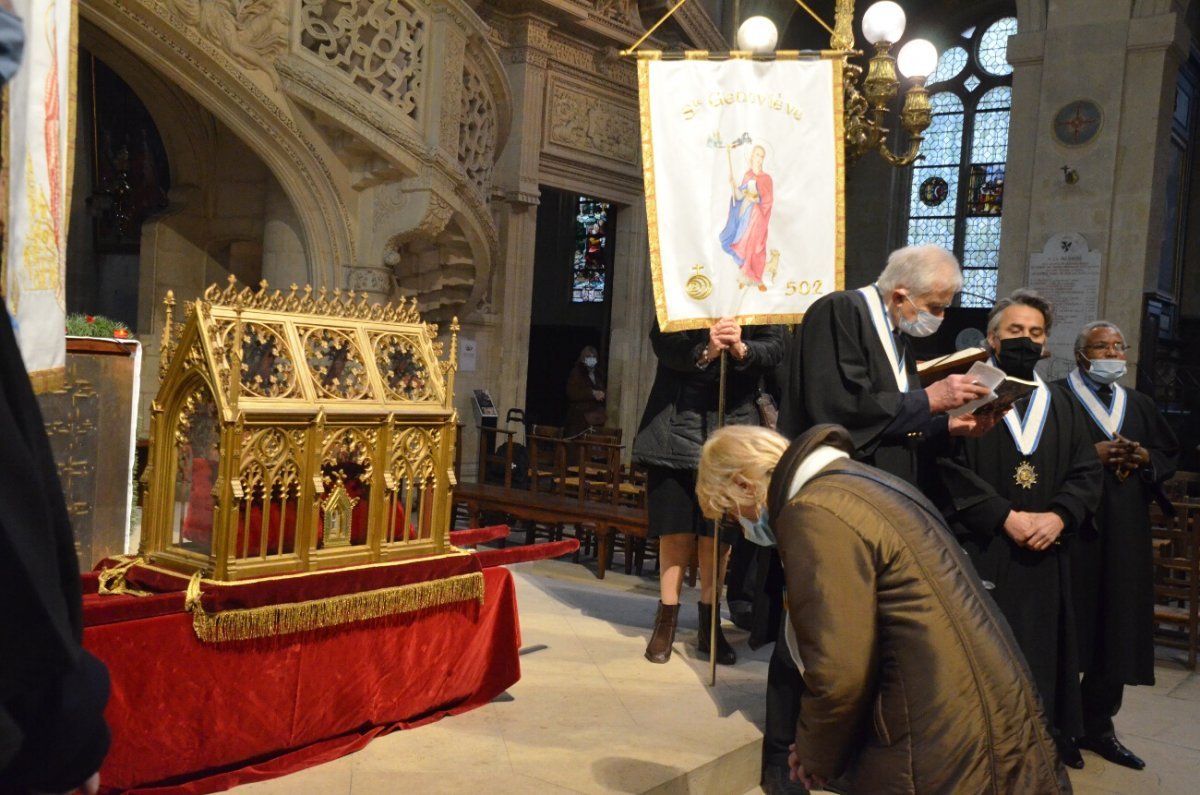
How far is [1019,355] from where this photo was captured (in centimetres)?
383

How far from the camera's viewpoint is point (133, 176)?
421 inches

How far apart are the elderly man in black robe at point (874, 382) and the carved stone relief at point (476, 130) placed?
6068 mm

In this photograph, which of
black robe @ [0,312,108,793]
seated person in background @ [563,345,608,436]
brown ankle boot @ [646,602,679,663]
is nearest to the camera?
black robe @ [0,312,108,793]

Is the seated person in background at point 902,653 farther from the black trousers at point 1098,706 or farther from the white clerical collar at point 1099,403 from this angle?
the white clerical collar at point 1099,403

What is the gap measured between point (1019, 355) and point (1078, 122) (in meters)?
9.39

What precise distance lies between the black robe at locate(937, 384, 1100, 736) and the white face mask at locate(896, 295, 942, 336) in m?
0.54

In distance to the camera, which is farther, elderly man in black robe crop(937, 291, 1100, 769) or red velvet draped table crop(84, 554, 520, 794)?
elderly man in black robe crop(937, 291, 1100, 769)

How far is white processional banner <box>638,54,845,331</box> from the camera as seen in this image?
406 centimetres

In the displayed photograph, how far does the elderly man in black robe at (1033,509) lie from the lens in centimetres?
363

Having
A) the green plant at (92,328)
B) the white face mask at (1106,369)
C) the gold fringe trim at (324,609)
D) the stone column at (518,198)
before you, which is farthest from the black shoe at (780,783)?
the stone column at (518,198)

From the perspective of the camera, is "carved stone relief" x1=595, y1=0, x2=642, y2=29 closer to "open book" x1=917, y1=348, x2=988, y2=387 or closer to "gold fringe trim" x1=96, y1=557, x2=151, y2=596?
"open book" x1=917, y1=348, x2=988, y2=387

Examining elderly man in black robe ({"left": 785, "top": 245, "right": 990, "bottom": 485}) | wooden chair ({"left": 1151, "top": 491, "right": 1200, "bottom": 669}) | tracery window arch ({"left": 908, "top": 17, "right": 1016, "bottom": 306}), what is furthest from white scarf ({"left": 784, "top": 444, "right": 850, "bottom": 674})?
tracery window arch ({"left": 908, "top": 17, "right": 1016, "bottom": 306})

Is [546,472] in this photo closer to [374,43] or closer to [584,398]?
[374,43]

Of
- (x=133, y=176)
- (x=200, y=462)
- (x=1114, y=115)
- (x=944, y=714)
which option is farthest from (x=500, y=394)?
(x=944, y=714)
